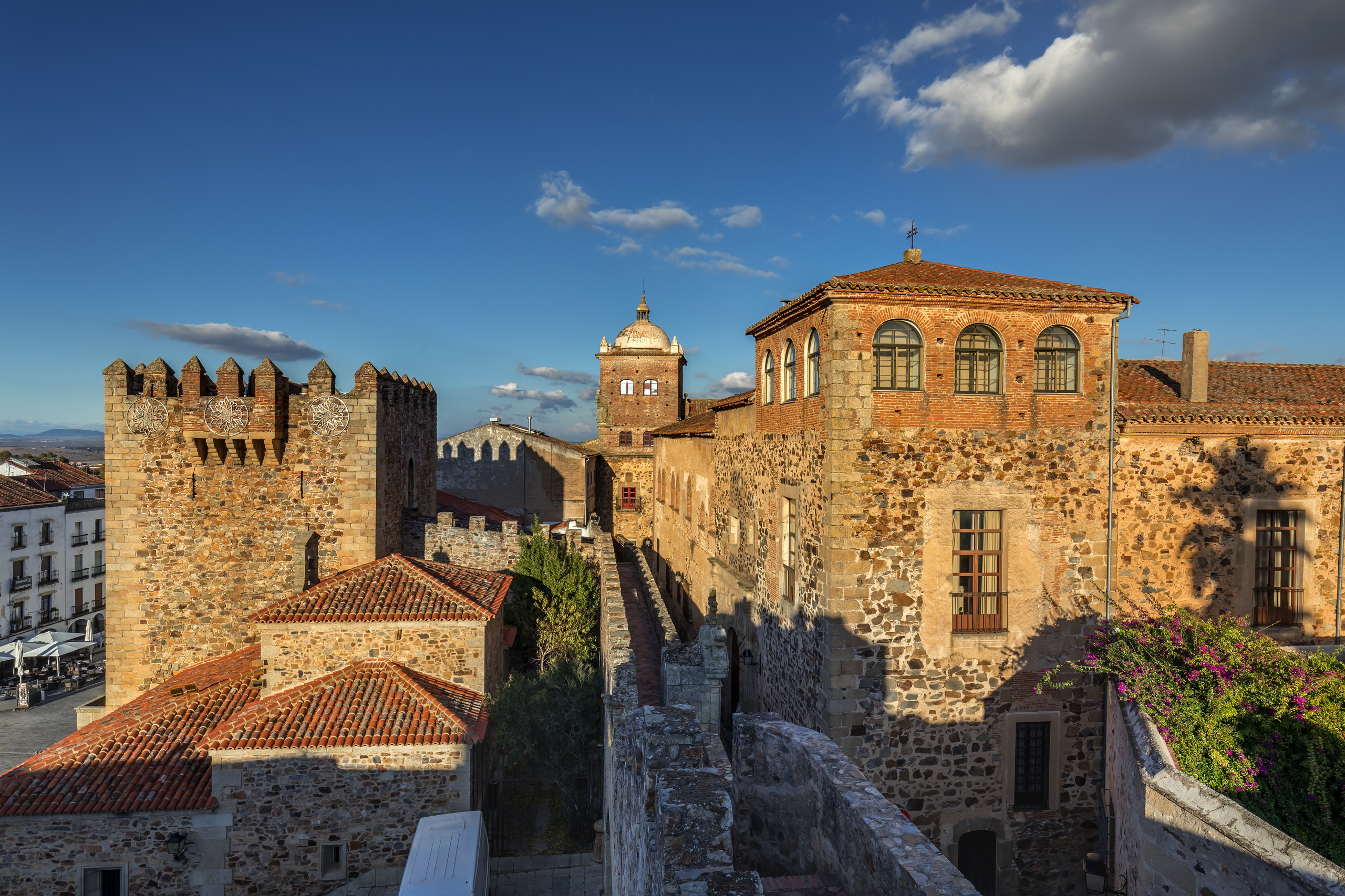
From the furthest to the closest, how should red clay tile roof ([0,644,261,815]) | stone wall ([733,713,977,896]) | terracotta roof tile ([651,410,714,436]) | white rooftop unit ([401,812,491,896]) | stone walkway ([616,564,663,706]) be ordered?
terracotta roof tile ([651,410,714,436])
stone walkway ([616,564,663,706])
red clay tile roof ([0,644,261,815])
white rooftop unit ([401,812,491,896])
stone wall ([733,713,977,896])

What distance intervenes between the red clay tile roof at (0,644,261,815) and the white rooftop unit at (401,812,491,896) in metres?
3.84

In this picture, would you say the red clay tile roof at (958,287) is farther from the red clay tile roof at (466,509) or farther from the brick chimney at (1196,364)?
the red clay tile roof at (466,509)

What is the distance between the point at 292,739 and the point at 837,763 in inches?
379

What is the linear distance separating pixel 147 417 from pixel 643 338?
2485cm

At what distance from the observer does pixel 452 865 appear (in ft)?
33.0

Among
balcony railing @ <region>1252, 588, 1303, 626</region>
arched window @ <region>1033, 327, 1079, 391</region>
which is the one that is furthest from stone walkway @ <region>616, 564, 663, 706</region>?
balcony railing @ <region>1252, 588, 1303, 626</region>

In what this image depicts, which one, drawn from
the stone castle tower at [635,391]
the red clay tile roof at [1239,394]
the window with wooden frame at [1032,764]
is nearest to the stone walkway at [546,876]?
the window with wooden frame at [1032,764]

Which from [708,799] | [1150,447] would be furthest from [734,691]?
[708,799]

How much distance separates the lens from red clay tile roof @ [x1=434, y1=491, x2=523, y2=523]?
2498 centimetres

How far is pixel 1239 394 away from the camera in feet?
41.0

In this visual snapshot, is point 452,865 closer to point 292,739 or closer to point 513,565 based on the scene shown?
point 292,739

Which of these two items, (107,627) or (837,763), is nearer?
(837,763)

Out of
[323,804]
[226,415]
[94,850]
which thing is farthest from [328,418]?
[94,850]

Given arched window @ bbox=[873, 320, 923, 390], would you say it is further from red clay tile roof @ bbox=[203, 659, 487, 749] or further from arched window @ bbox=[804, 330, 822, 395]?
red clay tile roof @ bbox=[203, 659, 487, 749]
